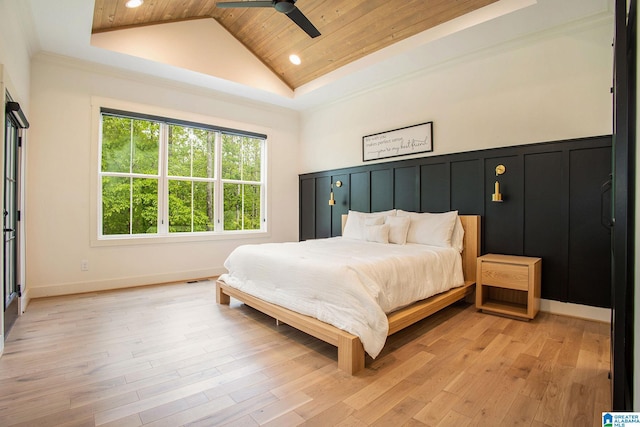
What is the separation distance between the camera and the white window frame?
421 cm

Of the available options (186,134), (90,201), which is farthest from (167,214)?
(186,134)

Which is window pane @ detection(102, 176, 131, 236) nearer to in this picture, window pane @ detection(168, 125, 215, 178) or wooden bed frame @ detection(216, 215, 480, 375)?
window pane @ detection(168, 125, 215, 178)

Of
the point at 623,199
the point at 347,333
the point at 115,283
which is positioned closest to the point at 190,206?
the point at 115,283

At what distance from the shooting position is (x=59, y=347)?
8.08 feet

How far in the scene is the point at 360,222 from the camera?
4.46 m

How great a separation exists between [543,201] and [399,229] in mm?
1526

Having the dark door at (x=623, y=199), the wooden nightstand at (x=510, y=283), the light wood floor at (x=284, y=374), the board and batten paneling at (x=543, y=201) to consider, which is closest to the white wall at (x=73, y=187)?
the light wood floor at (x=284, y=374)

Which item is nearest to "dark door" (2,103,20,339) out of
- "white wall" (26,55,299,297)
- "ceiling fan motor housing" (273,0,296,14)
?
"white wall" (26,55,299,297)

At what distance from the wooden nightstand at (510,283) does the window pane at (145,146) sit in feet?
15.0

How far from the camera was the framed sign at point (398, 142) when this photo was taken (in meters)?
4.26

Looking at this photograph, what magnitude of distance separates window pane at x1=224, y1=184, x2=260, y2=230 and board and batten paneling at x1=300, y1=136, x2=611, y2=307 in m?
2.70

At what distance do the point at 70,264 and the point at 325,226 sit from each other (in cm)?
371

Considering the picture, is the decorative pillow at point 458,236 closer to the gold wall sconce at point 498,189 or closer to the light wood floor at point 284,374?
the gold wall sconce at point 498,189

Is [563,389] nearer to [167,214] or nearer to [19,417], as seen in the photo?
[19,417]
